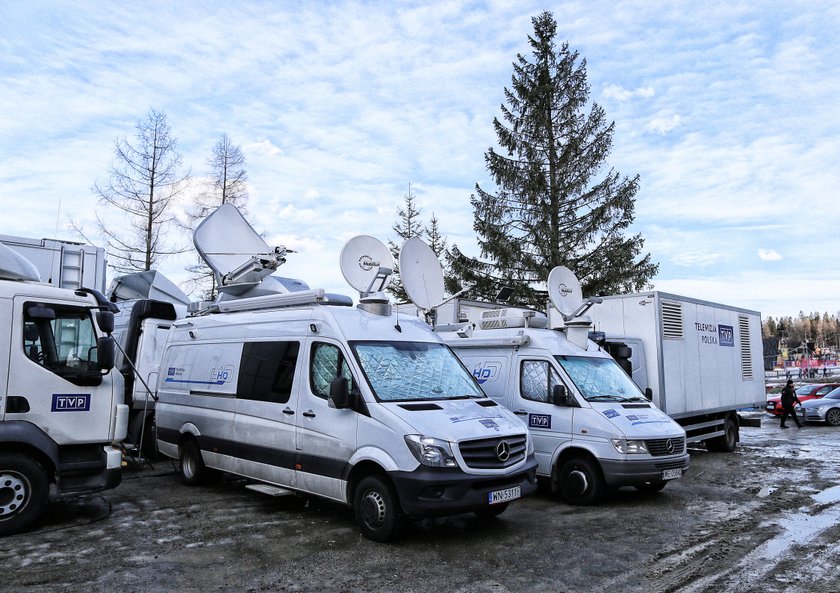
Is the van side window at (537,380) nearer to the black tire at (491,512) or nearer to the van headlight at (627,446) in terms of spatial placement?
the van headlight at (627,446)

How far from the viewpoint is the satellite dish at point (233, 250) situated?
34.5ft

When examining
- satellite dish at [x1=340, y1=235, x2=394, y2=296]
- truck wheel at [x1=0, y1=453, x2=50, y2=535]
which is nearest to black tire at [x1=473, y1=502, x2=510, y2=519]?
satellite dish at [x1=340, y1=235, x2=394, y2=296]

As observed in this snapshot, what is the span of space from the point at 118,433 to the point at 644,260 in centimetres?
2133

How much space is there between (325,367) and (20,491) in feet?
11.1

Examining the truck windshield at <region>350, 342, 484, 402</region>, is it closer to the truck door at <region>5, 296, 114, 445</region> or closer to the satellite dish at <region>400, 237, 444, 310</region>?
the satellite dish at <region>400, 237, 444, 310</region>

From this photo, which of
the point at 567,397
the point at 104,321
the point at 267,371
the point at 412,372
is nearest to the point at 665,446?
the point at 567,397

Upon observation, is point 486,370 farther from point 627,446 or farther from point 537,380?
point 627,446

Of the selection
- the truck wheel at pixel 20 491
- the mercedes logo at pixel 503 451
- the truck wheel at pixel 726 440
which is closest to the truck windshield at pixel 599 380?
the mercedes logo at pixel 503 451

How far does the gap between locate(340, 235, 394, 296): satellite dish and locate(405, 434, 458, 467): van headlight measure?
2978 millimetres

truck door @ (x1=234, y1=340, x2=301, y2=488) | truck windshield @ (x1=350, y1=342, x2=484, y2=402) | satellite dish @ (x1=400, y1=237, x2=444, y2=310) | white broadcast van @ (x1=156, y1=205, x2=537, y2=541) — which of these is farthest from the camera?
satellite dish @ (x1=400, y1=237, x2=444, y2=310)

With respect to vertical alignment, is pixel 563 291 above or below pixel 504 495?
above

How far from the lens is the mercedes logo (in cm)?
685

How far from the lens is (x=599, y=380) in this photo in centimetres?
966

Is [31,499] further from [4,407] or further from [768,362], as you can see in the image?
[768,362]
